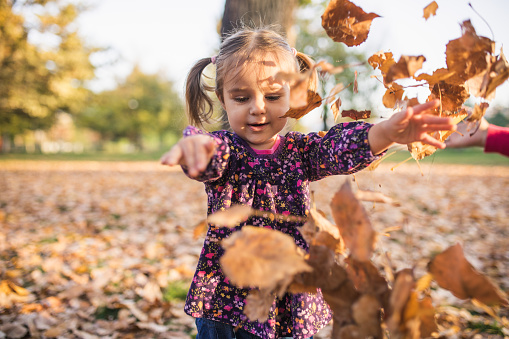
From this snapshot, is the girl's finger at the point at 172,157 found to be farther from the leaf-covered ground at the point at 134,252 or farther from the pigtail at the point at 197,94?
the pigtail at the point at 197,94

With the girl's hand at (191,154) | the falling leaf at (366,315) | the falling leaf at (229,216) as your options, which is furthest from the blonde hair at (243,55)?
Result: the falling leaf at (366,315)

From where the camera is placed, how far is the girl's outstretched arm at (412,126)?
919mm

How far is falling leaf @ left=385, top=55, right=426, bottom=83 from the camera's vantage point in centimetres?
84

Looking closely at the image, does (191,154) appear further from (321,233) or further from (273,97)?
(273,97)

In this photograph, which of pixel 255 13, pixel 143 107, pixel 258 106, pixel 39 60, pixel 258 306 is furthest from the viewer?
pixel 143 107

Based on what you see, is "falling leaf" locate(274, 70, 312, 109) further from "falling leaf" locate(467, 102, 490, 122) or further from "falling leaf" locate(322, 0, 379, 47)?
"falling leaf" locate(467, 102, 490, 122)

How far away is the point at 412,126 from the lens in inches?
38.1

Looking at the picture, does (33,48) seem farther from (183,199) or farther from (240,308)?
(240,308)

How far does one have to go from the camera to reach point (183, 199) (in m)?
6.47

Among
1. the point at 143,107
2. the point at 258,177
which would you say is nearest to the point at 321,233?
the point at 258,177

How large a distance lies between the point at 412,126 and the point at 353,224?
441mm

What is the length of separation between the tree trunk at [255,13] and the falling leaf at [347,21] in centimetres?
158

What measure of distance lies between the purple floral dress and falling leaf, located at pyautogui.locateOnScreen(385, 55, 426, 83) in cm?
44

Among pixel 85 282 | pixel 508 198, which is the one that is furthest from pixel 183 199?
pixel 508 198
